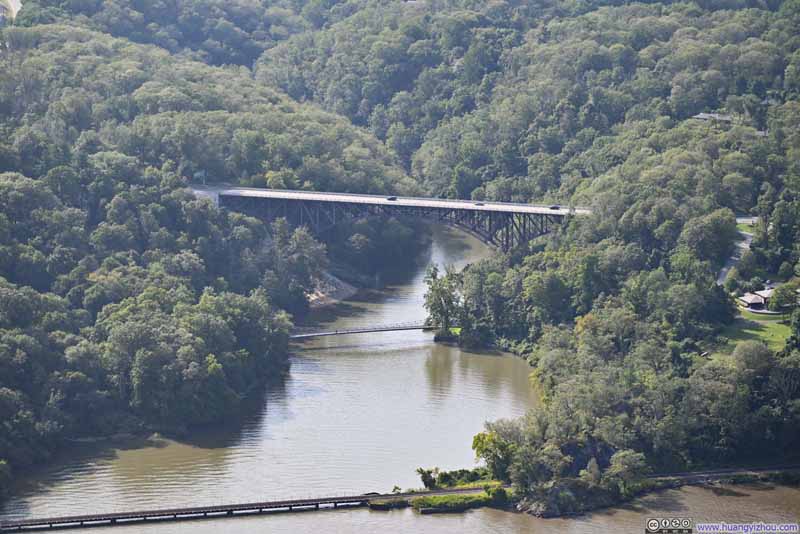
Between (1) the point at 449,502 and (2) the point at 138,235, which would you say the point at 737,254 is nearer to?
(1) the point at 449,502

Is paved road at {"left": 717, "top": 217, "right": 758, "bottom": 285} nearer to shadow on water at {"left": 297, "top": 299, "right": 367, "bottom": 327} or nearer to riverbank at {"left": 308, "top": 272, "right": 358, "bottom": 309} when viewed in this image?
shadow on water at {"left": 297, "top": 299, "right": 367, "bottom": 327}

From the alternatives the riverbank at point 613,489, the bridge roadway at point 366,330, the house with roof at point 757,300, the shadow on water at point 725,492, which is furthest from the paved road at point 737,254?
the shadow on water at point 725,492

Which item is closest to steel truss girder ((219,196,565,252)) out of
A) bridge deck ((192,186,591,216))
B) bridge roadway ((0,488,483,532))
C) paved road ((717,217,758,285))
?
bridge deck ((192,186,591,216))

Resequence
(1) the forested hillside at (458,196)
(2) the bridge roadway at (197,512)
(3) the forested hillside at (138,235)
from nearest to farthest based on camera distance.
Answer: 1. (2) the bridge roadway at (197,512)
2. (1) the forested hillside at (458,196)
3. (3) the forested hillside at (138,235)

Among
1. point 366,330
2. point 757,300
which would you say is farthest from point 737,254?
point 366,330

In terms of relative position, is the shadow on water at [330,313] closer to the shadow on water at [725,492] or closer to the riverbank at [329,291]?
the riverbank at [329,291]

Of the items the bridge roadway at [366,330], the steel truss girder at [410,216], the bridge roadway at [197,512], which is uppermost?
the steel truss girder at [410,216]
